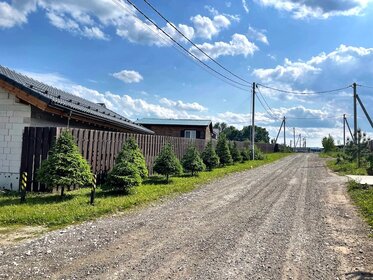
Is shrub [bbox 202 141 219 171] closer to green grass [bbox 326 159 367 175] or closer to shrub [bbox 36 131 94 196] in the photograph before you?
green grass [bbox 326 159 367 175]

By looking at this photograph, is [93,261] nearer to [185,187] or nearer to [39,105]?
[39,105]

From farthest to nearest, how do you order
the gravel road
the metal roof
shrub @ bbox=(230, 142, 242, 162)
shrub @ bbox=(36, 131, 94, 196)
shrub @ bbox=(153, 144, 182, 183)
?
the metal roof, shrub @ bbox=(230, 142, 242, 162), shrub @ bbox=(153, 144, 182, 183), shrub @ bbox=(36, 131, 94, 196), the gravel road

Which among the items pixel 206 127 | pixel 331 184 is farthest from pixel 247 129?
pixel 331 184

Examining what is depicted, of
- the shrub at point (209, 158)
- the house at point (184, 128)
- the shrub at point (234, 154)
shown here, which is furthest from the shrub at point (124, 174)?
the house at point (184, 128)

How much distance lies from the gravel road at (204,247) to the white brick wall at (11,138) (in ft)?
16.0

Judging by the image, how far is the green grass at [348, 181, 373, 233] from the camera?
8.37 metres

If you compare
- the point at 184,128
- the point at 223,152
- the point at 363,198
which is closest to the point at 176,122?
the point at 184,128

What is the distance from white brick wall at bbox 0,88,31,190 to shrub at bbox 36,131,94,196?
1946 mm

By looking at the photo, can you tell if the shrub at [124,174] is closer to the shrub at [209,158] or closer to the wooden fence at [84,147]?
the wooden fence at [84,147]

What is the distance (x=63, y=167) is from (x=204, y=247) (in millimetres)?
5186

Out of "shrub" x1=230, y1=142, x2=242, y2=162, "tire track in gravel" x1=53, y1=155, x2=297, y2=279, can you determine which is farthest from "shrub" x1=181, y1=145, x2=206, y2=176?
"shrub" x1=230, y1=142, x2=242, y2=162

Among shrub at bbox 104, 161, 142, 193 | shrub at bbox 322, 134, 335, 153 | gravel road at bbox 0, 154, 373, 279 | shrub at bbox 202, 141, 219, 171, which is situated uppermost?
shrub at bbox 322, 134, 335, 153

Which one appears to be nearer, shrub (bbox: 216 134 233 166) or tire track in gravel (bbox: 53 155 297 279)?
tire track in gravel (bbox: 53 155 297 279)

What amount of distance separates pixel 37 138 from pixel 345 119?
5836cm
